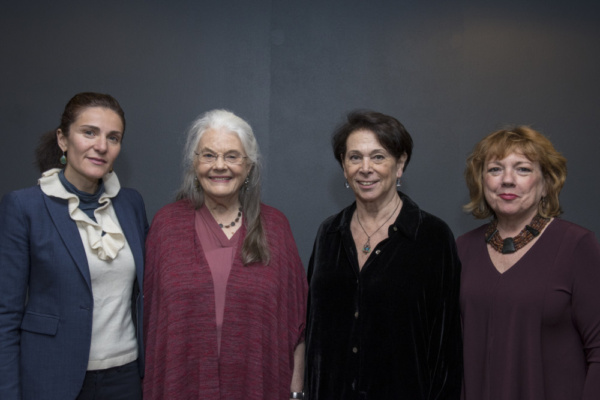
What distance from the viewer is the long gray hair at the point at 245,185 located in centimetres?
216

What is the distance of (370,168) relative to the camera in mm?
2076

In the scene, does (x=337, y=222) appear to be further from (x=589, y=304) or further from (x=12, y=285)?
(x=12, y=285)

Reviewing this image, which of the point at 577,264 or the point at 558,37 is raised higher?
the point at 558,37

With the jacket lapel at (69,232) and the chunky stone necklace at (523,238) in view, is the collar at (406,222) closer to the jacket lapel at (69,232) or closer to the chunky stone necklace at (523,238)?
the chunky stone necklace at (523,238)

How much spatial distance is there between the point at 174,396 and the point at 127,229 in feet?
2.27

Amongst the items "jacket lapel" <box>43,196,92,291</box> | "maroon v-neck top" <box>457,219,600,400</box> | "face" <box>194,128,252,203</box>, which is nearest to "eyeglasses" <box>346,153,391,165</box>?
"face" <box>194,128,252,203</box>

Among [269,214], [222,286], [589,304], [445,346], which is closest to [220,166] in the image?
[269,214]

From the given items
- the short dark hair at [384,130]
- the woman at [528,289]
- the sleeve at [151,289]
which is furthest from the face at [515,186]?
the sleeve at [151,289]

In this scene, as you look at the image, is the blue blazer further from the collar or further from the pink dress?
the collar

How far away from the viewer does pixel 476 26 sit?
291 centimetres

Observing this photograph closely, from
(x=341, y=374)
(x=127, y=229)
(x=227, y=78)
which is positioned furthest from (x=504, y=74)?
(x=127, y=229)

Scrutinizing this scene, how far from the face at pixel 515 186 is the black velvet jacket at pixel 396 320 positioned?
9.4 inches

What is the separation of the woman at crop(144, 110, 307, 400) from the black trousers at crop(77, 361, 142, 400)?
5 centimetres

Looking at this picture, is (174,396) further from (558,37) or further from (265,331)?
(558,37)
